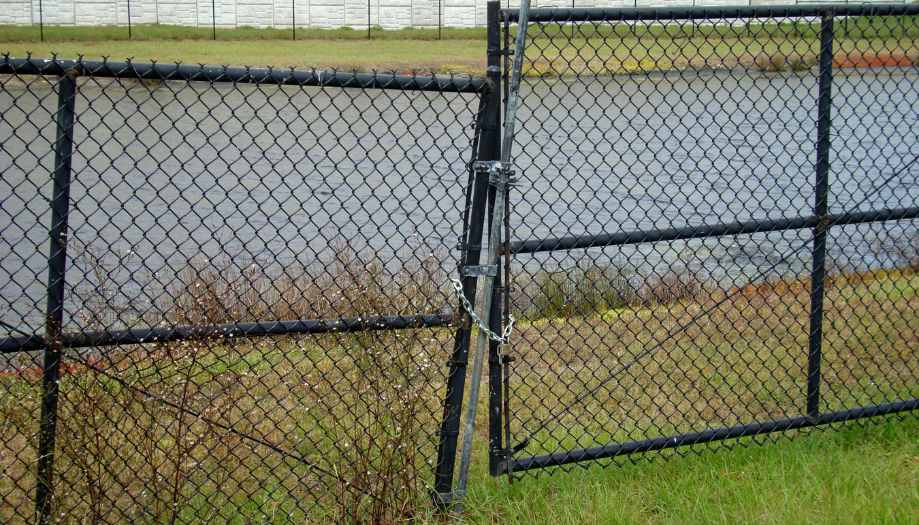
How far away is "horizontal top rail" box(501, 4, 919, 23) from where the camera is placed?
3850 mm

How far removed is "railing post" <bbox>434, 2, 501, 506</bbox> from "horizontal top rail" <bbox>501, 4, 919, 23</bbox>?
0.19 metres

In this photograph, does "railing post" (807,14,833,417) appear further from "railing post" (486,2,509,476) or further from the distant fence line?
the distant fence line

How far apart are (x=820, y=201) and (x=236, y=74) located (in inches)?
95.8

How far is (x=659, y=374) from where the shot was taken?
5785mm

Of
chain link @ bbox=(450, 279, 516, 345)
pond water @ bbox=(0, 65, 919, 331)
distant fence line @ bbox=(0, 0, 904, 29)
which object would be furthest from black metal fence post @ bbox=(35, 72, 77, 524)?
distant fence line @ bbox=(0, 0, 904, 29)

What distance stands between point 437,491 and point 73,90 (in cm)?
185

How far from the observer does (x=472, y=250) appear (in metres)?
3.78

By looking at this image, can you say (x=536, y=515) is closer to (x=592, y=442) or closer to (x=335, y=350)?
(x=592, y=442)

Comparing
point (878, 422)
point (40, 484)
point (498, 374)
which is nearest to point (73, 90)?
point (40, 484)

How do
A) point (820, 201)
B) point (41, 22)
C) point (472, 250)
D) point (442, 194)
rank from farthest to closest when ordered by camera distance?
point (41, 22)
point (442, 194)
point (820, 201)
point (472, 250)

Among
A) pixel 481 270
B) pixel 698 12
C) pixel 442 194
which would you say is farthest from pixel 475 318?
pixel 442 194

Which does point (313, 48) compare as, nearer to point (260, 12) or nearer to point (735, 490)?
point (260, 12)

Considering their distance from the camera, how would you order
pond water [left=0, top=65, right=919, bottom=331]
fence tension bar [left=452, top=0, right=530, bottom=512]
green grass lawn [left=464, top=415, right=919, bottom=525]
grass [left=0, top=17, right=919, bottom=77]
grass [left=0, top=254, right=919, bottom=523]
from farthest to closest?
grass [left=0, top=17, right=919, bottom=77], pond water [left=0, top=65, right=919, bottom=331], green grass lawn [left=464, top=415, right=919, bottom=525], grass [left=0, top=254, right=919, bottom=523], fence tension bar [left=452, top=0, right=530, bottom=512]

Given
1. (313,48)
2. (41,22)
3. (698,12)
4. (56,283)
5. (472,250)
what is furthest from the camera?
(313,48)
